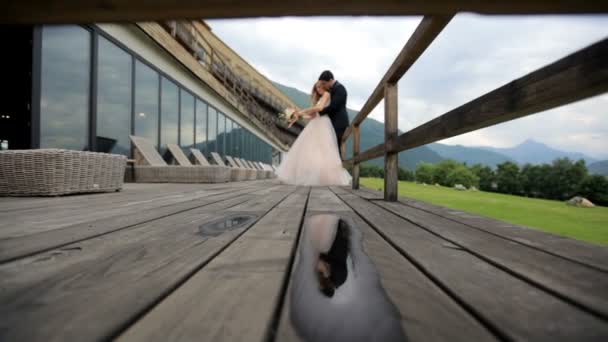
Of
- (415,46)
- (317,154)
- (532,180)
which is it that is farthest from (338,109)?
(532,180)

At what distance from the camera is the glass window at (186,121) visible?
7719 millimetres

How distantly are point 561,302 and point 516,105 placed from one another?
49 cm

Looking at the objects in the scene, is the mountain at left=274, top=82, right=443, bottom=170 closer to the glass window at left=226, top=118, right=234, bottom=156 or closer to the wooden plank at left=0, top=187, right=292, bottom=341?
the wooden plank at left=0, top=187, right=292, bottom=341

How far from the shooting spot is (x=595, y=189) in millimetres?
5867

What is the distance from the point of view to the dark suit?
192 inches

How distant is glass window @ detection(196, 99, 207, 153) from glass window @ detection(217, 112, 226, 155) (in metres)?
1.20

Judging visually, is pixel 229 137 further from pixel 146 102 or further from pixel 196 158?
pixel 146 102

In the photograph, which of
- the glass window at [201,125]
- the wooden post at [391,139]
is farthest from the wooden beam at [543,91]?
the glass window at [201,125]

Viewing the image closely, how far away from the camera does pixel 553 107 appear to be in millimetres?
665

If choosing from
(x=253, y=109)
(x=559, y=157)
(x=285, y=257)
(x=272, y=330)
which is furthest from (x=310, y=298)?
(x=253, y=109)

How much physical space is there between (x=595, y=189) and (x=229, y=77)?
11.1 metres

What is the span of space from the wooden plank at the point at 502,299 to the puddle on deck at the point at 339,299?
0.12 metres

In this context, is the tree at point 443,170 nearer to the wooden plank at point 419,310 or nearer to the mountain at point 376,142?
the mountain at point 376,142

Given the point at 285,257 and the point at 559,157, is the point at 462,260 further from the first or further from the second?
the point at 559,157
